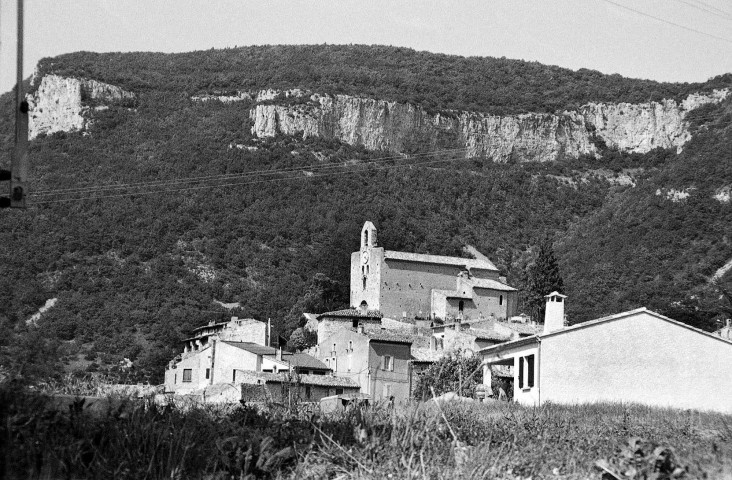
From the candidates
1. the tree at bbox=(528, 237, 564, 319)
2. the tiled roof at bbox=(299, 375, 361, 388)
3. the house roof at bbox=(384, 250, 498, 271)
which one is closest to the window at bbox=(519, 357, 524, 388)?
the tiled roof at bbox=(299, 375, 361, 388)

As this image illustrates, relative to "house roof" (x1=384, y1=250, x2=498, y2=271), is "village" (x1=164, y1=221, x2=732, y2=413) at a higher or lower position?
lower

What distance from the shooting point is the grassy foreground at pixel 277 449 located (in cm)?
872

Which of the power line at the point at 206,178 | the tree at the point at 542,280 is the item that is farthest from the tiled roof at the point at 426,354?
the power line at the point at 206,178

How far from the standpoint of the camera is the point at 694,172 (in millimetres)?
91062

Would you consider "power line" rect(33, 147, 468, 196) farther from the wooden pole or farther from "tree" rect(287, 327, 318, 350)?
the wooden pole

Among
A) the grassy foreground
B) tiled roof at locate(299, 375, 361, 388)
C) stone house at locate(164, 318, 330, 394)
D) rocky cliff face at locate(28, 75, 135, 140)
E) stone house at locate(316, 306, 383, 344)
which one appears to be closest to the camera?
the grassy foreground

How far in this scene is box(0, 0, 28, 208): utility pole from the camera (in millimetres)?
9086

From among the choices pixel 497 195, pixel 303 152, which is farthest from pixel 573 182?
pixel 303 152

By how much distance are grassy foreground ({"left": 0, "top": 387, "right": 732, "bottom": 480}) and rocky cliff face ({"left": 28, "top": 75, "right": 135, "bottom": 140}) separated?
119307 mm

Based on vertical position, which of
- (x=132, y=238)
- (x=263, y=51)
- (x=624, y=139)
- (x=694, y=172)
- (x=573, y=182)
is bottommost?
(x=132, y=238)

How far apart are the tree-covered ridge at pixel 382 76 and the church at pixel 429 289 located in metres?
68.7

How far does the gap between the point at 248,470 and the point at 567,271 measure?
8229cm

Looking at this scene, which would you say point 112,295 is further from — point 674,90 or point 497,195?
point 674,90

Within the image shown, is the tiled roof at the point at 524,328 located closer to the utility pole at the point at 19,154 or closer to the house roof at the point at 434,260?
the house roof at the point at 434,260
